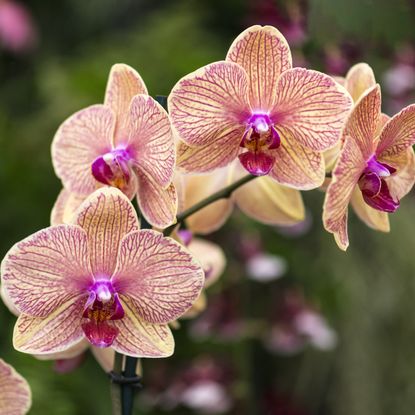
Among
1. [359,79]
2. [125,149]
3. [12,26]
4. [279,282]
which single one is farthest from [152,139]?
[12,26]

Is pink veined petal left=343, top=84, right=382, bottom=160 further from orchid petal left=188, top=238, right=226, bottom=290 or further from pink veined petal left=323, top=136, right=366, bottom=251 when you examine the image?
orchid petal left=188, top=238, right=226, bottom=290

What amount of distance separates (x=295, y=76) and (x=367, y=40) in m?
0.60

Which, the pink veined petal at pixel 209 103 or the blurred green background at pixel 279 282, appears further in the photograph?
the blurred green background at pixel 279 282

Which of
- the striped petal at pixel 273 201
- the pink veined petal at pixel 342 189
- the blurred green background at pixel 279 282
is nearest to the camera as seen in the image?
the pink veined petal at pixel 342 189

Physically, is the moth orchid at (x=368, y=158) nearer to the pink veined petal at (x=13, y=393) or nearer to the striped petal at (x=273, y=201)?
the striped petal at (x=273, y=201)

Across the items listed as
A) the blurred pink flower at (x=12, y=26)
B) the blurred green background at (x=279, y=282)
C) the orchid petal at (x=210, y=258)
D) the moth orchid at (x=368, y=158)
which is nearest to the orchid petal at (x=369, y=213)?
the moth orchid at (x=368, y=158)

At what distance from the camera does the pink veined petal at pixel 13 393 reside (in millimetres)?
499

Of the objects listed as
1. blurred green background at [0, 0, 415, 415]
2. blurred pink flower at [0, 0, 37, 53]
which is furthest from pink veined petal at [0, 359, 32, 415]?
blurred pink flower at [0, 0, 37, 53]

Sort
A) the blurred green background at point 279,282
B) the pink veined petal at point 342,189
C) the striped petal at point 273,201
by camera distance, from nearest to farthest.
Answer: the pink veined petal at point 342,189 → the striped petal at point 273,201 → the blurred green background at point 279,282

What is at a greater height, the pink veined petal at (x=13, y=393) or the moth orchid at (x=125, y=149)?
the moth orchid at (x=125, y=149)

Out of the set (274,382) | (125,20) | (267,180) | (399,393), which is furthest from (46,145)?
(125,20)

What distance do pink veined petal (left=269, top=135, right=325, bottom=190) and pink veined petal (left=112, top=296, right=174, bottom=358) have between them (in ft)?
0.37

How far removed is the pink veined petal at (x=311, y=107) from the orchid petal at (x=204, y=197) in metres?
0.09

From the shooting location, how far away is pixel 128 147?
1.62 feet
